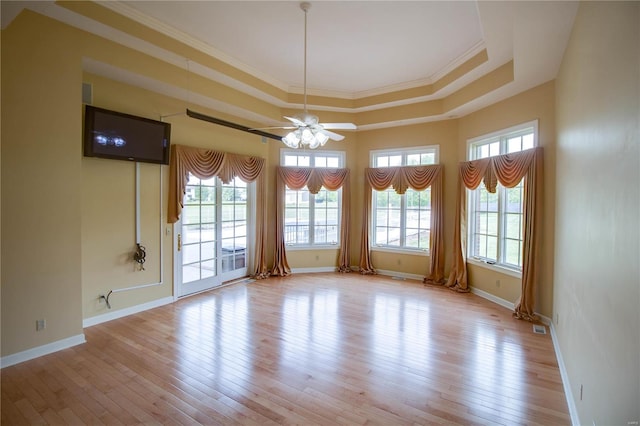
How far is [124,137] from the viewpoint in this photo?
399 centimetres

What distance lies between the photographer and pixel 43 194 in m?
3.08

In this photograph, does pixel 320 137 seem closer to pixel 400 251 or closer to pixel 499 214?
pixel 499 214

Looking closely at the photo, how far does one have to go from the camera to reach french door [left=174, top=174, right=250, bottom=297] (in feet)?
A: 16.6

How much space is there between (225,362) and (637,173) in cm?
336

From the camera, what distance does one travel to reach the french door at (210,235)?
5.07 m

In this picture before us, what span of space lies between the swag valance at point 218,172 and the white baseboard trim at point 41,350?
1.93 metres

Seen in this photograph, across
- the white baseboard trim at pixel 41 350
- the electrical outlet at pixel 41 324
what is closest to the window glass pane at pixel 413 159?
the white baseboard trim at pixel 41 350

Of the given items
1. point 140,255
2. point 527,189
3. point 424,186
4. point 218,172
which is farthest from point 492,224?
point 140,255

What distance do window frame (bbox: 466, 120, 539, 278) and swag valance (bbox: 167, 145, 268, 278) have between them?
398 cm

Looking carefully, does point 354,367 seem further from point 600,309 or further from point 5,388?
point 5,388

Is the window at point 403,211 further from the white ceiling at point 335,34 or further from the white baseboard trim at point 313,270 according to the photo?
the white ceiling at point 335,34

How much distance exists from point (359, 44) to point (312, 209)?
3.56 meters

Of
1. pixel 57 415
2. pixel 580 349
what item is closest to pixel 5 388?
pixel 57 415

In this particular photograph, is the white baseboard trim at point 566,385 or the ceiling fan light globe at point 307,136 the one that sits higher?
the ceiling fan light globe at point 307,136
